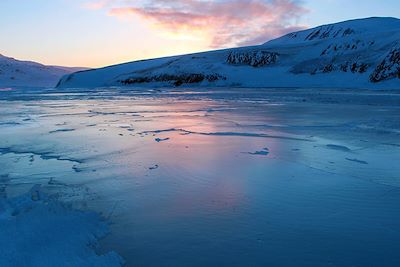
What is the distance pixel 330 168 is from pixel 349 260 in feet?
7.22

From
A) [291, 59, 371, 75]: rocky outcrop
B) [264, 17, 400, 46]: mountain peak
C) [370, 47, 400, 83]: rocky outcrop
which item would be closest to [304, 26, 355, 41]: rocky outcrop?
[264, 17, 400, 46]: mountain peak

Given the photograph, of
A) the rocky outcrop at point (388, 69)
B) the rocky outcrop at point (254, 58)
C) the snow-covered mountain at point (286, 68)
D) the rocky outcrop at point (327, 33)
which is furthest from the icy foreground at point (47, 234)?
the rocky outcrop at point (327, 33)

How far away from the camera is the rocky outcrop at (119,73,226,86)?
4972 centimetres

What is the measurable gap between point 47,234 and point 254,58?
170ft

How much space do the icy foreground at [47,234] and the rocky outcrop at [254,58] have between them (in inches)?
1980

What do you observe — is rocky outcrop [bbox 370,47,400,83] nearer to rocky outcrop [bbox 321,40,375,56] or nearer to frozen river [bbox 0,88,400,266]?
rocky outcrop [bbox 321,40,375,56]

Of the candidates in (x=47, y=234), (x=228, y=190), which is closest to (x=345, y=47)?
(x=228, y=190)

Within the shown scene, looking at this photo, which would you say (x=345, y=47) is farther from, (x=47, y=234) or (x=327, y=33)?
(x=47, y=234)

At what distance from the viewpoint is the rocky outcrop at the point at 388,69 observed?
1326 inches

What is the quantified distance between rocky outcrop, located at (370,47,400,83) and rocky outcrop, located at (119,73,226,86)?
19.3m

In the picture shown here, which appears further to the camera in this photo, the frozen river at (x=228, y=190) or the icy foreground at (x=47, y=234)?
the frozen river at (x=228, y=190)

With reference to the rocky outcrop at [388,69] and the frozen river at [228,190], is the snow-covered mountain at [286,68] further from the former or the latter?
the frozen river at [228,190]

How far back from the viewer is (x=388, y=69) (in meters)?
34.1

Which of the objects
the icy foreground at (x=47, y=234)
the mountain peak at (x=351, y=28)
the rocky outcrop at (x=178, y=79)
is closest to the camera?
the icy foreground at (x=47, y=234)
